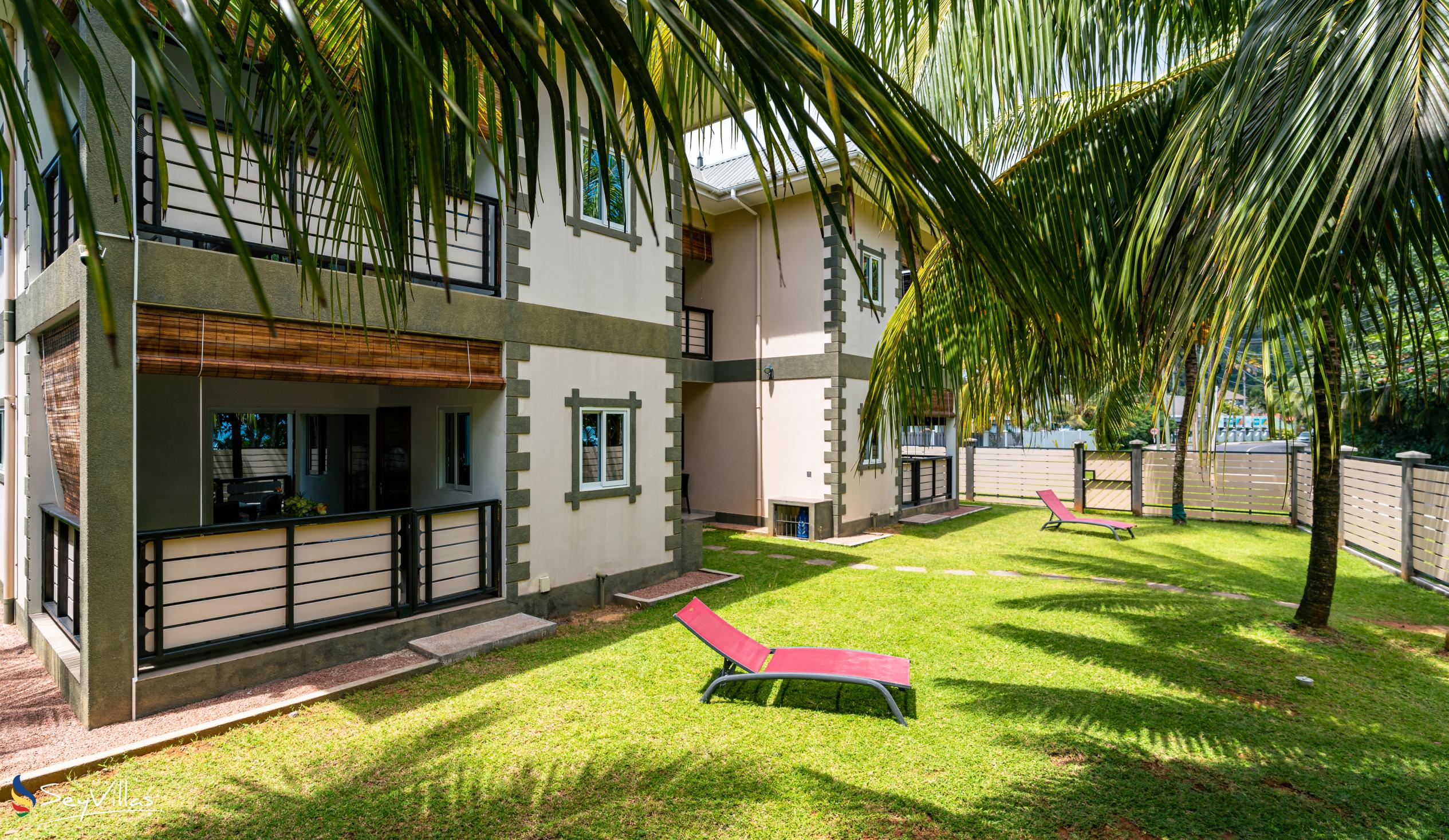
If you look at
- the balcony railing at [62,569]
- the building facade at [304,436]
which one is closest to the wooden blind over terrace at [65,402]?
the building facade at [304,436]

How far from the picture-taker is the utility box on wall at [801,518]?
13.9 m

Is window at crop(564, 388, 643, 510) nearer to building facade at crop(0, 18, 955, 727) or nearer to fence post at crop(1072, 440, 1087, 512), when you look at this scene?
building facade at crop(0, 18, 955, 727)

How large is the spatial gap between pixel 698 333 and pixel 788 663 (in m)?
11.0

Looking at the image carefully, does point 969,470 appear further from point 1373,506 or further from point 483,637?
point 483,637

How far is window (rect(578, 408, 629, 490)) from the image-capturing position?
8.76 m

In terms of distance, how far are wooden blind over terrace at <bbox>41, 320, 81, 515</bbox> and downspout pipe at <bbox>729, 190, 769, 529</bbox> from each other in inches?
430

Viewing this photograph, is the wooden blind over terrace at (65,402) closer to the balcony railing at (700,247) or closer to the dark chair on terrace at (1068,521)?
the balcony railing at (700,247)

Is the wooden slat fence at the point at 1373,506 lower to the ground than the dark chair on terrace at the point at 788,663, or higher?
higher

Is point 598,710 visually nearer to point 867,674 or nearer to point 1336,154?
point 867,674

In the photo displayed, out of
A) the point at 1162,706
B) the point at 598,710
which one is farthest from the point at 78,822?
the point at 1162,706

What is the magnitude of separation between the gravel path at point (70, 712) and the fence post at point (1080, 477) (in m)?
16.5

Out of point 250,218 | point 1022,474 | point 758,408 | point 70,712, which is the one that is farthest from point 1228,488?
point 70,712

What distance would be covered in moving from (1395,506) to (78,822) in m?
14.7

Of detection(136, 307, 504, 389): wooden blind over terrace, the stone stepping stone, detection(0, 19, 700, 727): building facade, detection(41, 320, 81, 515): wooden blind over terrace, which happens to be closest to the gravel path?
detection(0, 19, 700, 727): building facade
